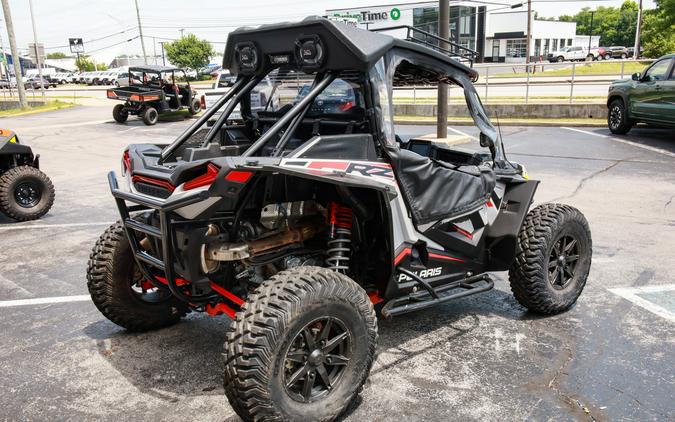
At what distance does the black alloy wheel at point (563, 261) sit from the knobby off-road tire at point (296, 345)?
2.00 m

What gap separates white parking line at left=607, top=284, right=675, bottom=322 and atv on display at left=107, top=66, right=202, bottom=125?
19630 mm

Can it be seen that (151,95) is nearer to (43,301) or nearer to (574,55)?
(43,301)

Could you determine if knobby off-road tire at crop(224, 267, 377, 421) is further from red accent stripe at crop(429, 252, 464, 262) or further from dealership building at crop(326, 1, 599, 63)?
dealership building at crop(326, 1, 599, 63)

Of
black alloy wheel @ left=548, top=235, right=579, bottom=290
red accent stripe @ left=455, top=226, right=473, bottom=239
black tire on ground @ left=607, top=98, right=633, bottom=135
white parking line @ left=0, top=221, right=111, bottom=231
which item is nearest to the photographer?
red accent stripe @ left=455, top=226, right=473, bottom=239

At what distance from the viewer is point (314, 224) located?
389cm

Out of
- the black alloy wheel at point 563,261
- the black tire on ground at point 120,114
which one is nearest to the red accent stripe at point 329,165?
the black alloy wheel at point 563,261

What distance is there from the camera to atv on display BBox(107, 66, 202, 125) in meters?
22.3

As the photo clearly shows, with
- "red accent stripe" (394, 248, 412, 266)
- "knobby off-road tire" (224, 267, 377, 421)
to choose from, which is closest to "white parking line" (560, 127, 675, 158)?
"red accent stripe" (394, 248, 412, 266)

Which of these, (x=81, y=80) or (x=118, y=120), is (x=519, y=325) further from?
(x=81, y=80)

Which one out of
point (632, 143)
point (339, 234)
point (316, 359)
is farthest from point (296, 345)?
point (632, 143)

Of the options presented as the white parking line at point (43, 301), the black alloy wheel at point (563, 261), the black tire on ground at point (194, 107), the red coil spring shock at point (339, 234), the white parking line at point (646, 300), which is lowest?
the white parking line at point (646, 300)

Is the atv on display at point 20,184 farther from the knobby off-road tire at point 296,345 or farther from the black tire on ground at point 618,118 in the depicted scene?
the black tire on ground at point 618,118

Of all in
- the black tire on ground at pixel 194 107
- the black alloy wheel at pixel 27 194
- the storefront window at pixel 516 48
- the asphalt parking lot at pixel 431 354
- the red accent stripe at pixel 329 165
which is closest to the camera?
the red accent stripe at pixel 329 165

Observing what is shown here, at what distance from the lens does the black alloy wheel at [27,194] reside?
26.7 feet
